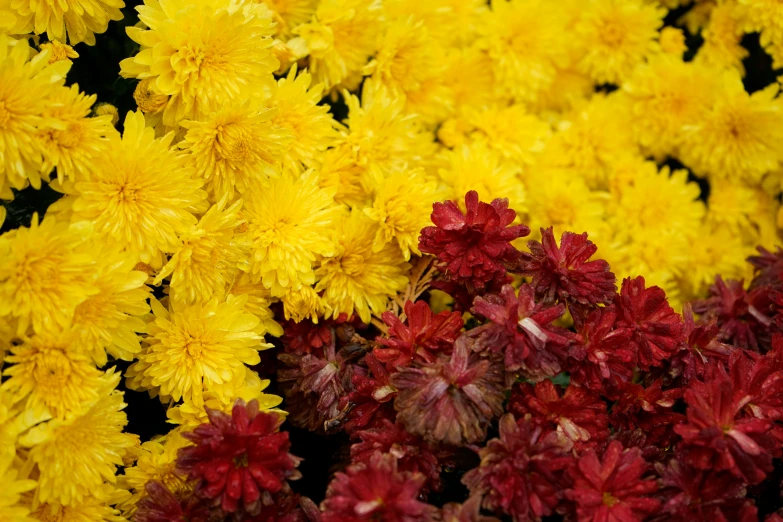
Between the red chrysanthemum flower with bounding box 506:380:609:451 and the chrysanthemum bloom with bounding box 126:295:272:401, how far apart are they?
437mm

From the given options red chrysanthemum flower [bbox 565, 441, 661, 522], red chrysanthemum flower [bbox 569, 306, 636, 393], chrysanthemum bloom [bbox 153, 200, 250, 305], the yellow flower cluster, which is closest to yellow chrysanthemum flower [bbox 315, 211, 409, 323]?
the yellow flower cluster

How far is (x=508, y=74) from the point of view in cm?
169

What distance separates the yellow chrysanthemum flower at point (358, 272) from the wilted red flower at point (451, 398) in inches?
12.5

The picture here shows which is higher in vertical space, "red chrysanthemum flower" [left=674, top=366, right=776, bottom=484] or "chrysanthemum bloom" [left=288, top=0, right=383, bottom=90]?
"chrysanthemum bloom" [left=288, top=0, right=383, bottom=90]

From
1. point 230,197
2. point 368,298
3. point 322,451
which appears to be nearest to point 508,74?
point 368,298

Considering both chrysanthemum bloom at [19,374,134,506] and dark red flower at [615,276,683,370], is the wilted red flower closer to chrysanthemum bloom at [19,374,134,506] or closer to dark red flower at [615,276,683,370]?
dark red flower at [615,276,683,370]

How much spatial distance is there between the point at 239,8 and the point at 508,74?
71cm

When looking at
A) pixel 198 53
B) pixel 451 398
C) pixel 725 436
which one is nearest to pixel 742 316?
pixel 725 436

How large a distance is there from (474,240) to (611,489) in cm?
41

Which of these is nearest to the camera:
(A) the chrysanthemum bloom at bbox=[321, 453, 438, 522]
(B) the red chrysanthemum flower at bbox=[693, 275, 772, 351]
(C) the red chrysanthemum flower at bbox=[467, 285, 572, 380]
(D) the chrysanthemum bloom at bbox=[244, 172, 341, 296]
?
(A) the chrysanthemum bloom at bbox=[321, 453, 438, 522]

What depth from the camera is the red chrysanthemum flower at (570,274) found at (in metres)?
1.13

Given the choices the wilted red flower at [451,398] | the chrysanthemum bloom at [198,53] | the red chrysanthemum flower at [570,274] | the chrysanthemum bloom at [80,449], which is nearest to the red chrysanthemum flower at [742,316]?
the red chrysanthemum flower at [570,274]

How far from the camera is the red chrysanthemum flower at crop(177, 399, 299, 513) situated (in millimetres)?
973

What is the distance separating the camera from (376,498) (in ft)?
3.02
